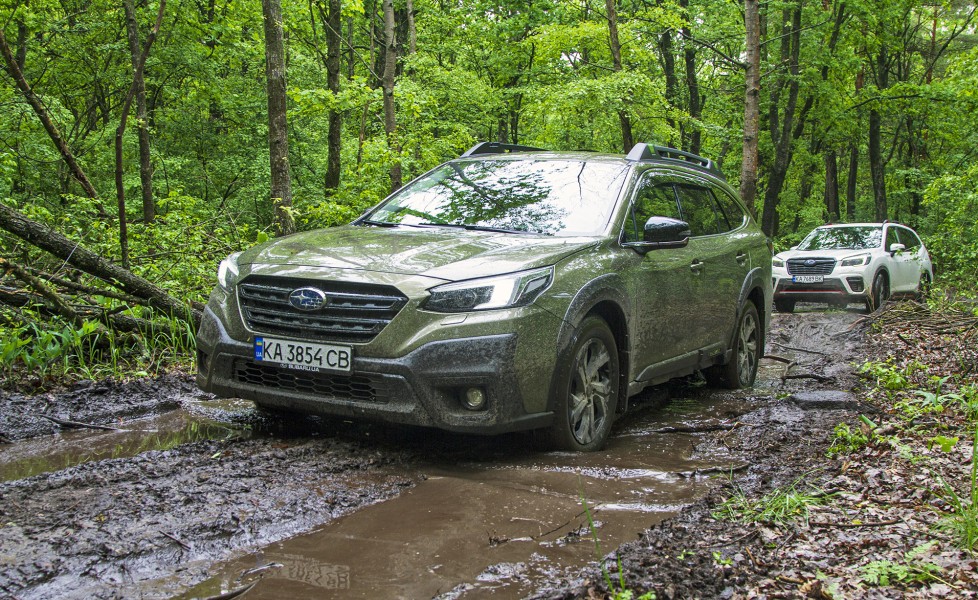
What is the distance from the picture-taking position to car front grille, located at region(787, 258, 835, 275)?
14164mm

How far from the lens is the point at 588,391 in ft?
14.6

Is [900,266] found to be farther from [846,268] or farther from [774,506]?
[774,506]

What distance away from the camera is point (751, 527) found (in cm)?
313

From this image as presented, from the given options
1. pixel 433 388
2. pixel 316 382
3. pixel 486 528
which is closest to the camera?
pixel 486 528

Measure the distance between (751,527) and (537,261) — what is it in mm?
1644

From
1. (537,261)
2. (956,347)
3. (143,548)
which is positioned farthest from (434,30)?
(143,548)

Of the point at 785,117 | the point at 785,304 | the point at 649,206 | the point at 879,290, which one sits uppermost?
the point at 785,117

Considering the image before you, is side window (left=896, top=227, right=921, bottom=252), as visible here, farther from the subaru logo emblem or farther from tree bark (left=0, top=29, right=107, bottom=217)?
the subaru logo emblem

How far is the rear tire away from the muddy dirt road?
31.9ft

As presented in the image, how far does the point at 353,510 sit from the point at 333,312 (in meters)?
1.05

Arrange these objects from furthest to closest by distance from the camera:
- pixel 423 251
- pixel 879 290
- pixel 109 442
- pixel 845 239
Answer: pixel 845 239 < pixel 879 290 < pixel 109 442 < pixel 423 251

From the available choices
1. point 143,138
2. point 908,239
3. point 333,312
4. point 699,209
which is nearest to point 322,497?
point 333,312

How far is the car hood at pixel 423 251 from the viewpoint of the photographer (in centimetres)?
399

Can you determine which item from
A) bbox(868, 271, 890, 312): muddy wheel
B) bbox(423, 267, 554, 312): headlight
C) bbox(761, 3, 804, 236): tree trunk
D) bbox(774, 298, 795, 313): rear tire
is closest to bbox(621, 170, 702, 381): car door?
bbox(423, 267, 554, 312): headlight
